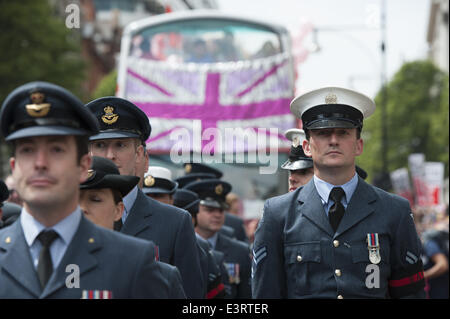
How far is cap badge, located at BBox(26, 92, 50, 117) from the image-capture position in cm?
344

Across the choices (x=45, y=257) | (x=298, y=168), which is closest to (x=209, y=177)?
(x=298, y=168)

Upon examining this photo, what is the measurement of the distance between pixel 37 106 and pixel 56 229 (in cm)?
52

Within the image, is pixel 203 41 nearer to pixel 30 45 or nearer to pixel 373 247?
Answer: pixel 30 45

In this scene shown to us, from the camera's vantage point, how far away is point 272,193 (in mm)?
16906

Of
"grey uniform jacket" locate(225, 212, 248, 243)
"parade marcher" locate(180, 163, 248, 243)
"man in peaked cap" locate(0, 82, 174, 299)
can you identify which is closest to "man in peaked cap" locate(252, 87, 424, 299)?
"man in peaked cap" locate(0, 82, 174, 299)

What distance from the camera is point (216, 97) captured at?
19719 mm

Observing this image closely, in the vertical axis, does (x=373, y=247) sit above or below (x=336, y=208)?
below

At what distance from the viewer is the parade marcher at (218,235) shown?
9.06 m

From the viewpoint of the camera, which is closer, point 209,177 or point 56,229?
point 56,229

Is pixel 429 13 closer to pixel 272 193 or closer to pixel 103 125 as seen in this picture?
pixel 272 193

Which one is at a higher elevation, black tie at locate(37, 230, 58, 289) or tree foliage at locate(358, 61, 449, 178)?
tree foliage at locate(358, 61, 449, 178)

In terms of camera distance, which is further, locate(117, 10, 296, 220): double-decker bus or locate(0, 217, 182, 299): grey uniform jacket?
locate(117, 10, 296, 220): double-decker bus

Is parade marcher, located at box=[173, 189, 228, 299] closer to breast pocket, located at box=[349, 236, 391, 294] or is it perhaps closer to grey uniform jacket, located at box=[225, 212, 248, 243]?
breast pocket, located at box=[349, 236, 391, 294]

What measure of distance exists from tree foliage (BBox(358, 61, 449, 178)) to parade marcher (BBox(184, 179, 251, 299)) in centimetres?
5072
